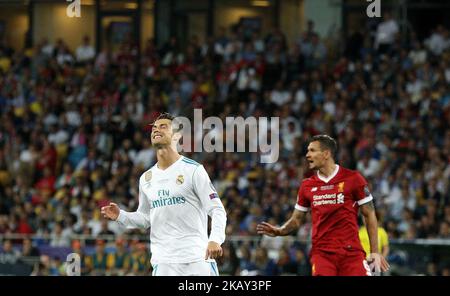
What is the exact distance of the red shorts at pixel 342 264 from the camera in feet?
36.7

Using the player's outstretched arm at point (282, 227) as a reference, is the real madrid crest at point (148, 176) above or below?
above

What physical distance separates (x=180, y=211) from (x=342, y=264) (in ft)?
5.85

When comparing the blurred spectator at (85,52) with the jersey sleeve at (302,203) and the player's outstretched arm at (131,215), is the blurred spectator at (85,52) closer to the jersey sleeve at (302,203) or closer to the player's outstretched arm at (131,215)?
the jersey sleeve at (302,203)

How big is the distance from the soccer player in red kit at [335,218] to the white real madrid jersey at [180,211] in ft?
3.06

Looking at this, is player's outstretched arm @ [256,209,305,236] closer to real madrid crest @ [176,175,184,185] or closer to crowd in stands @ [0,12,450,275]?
real madrid crest @ [176,175,184,185]

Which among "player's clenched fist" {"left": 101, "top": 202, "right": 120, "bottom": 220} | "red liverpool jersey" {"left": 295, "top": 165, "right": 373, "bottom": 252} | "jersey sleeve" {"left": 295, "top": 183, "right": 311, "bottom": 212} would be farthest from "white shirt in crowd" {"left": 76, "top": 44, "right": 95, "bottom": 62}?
"player's clenched fist" {"left": 101, "top": 202, "right": 120, "bottom": 220}

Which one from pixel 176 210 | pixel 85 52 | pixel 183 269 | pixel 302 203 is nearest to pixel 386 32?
pixel 85 52

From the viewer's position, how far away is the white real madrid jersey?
10445 mm

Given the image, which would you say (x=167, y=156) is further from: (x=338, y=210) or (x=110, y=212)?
(x=338, y=210)

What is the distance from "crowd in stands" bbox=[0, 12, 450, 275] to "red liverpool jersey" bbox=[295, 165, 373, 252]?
652 centimetres

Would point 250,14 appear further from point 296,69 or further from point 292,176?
point 292,176

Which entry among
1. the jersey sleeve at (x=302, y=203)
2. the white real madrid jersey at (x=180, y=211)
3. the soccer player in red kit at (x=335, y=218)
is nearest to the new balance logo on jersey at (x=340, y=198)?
the soccer player in red kit at (x=335, y=218)

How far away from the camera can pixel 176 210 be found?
413 inches

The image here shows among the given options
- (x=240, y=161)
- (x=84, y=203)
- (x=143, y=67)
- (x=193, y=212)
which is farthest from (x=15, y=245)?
(x=193, y=212)
